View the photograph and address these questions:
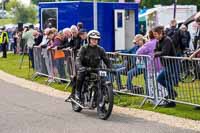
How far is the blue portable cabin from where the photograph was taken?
82.7ft

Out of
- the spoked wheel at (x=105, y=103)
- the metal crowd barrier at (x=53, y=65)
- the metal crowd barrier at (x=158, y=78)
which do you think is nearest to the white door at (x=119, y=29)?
the metal crowd barrier at (x=53, y=65)

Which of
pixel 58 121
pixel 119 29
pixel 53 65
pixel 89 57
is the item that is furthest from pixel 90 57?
pixel 119 29

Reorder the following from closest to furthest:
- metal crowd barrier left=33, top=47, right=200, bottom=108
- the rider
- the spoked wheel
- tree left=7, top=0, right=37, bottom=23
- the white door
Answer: the spoked wheel
metal crowd barrier left=33, top=47, right=200, bottom=108
the rider
the white door
tree left=7, top=0, right=37, bottom=23

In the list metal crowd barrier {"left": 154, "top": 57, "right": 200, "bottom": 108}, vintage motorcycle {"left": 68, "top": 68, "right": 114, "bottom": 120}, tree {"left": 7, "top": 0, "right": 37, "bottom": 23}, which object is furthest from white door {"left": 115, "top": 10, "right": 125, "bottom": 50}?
tree {"left": 7, "top": 0, "right": 37, "bottom": 23}

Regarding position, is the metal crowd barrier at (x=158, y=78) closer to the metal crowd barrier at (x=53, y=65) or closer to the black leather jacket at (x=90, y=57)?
the black leather jacket at (x=90, y=57)

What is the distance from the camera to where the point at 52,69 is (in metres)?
18.0

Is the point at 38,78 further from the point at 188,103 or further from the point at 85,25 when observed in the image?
the point at 188,103

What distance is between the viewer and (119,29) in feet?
88.7

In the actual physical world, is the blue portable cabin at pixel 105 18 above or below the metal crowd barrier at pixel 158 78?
above

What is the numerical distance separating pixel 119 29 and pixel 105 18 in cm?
115

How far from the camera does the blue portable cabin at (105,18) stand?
25.2m

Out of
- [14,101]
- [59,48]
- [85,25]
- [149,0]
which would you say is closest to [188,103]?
[14,101]

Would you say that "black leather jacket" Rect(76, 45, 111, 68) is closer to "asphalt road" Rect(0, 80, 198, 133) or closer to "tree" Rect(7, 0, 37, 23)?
"asphalt road" Rect(0, 80, 198, 133)

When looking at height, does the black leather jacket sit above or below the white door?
below
